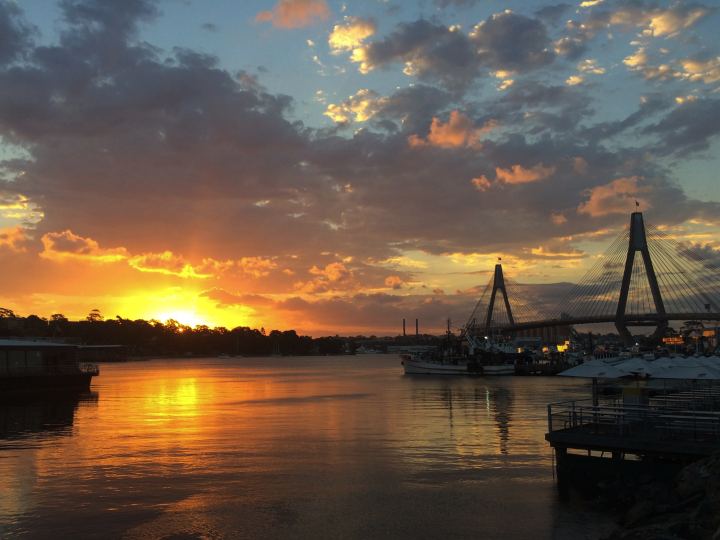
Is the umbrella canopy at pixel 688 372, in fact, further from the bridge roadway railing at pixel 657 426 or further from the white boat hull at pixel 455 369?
the white boat hull at pixel 455 369

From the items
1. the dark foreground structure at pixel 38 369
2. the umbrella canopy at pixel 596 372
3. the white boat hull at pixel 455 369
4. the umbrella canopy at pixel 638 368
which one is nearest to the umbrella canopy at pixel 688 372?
the umbrella canopy at pixel 638 368

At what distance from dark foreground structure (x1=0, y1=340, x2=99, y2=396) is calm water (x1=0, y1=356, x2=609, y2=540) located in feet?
58.0

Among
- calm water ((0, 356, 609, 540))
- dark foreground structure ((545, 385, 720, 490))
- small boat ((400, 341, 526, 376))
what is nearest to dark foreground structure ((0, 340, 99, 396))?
calm water ((0, 356, 609, 540))

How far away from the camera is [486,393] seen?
74.8 metres

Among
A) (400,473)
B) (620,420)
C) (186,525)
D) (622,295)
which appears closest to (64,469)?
(186,525)

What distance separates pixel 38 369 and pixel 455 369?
78.4 metres

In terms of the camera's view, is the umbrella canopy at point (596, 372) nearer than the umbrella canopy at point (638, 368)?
Yes

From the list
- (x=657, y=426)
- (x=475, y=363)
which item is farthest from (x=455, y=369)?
(x=657, y=426)

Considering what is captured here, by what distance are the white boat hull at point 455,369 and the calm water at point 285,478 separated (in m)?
75.8

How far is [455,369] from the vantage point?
12962 cm

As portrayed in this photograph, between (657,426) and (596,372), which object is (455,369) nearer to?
(596,372)

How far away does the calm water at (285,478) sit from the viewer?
19875mm

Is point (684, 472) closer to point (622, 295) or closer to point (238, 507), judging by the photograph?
point (238, 507)

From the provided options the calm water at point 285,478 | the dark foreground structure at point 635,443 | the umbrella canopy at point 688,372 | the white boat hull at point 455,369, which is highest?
the umbrella canopy at point 688,372
